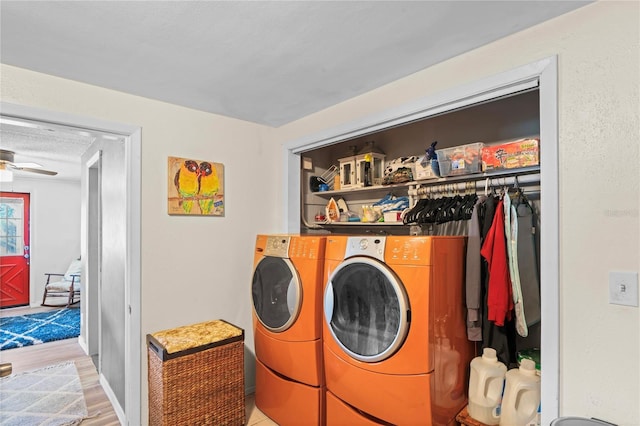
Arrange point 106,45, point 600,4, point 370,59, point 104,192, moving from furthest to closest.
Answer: point 104,192 < point 370,59 < point 106,45 < point 600,4

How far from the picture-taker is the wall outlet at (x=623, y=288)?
1248 mm

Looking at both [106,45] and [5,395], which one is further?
[5,395]

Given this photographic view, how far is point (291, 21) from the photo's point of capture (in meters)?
1.44

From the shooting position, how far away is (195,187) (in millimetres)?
2500

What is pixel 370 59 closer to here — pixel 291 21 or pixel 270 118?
pixel 291 21

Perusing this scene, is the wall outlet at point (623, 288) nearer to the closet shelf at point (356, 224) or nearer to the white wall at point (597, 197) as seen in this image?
the white wall at point (597, 197)

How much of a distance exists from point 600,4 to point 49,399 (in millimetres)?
4269

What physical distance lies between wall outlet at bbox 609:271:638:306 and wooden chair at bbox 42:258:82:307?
641 cm

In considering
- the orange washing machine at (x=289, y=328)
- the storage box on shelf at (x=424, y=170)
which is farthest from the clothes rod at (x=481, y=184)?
the orange washing machine at (x=289, y=328)

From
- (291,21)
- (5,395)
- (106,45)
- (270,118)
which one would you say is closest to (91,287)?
(5,395)

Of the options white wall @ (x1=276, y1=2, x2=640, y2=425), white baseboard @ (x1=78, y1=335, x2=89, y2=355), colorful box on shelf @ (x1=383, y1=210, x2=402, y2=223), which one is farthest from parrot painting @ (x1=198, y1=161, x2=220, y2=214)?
white baseboard @ (x1=78, y1=335, x2=89, y2=355)

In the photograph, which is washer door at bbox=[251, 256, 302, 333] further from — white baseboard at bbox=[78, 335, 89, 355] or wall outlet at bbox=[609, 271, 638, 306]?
white baseboard at bbox=[78, 335, 89, 355]

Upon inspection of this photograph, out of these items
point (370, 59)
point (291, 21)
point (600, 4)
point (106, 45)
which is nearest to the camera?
point (600, 4)

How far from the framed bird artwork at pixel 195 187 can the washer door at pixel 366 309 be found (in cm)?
112
